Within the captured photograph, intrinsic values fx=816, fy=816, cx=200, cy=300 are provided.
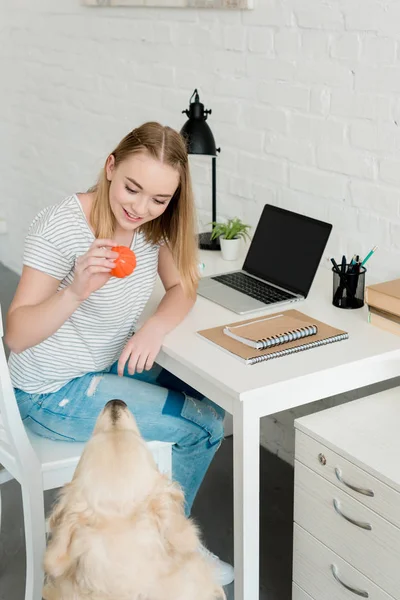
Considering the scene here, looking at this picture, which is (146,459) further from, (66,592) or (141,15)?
(141,15)

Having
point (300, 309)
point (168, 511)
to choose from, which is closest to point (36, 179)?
point (300, 309)

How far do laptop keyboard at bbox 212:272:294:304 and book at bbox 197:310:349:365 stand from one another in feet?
0.50

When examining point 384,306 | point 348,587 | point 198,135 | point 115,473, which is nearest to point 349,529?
point 348,587

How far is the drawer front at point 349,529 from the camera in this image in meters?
1.51

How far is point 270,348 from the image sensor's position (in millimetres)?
1717

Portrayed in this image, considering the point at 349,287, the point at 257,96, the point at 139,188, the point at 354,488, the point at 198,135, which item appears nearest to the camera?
the point at 354,488

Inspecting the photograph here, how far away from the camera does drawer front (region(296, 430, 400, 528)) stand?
1490 mm

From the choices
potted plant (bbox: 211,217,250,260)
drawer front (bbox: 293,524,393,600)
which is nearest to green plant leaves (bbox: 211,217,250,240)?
potted plant (bbox: 211,217,250,260)

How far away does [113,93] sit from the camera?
3.18 m

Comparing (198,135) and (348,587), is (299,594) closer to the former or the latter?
(348,587)

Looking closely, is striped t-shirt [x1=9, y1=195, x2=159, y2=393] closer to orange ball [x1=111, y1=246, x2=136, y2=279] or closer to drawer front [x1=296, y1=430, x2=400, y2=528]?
orange ball [x1=111, y1=246, x2=136, y2=279]

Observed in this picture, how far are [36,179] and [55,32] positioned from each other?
74 cm

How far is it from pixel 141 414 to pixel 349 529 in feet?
1.70

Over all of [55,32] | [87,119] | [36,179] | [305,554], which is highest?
[55,32]
